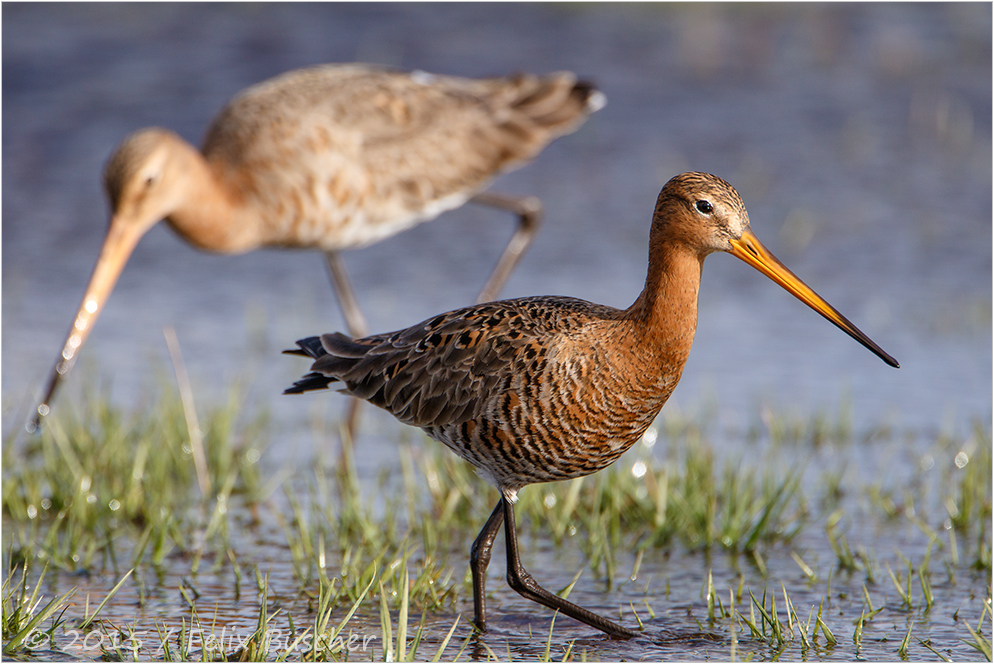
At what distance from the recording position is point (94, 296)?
5824 millimetres

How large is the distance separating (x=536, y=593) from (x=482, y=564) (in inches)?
7.7

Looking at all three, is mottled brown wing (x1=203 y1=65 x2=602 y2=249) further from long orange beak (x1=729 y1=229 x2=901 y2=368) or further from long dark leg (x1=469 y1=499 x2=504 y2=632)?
long orange beak (x1=729 y1=229 x2=901 y2=368)

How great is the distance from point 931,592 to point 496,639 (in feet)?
4.72

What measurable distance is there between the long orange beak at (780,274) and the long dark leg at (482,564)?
45.2 inches

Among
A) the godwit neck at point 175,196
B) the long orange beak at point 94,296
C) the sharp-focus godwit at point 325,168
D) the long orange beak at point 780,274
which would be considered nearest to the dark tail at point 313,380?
the long orange beak at point 94,296

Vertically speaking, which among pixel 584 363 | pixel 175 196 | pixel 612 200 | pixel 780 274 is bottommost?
pixel 584 363

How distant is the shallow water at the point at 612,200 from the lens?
6789mm

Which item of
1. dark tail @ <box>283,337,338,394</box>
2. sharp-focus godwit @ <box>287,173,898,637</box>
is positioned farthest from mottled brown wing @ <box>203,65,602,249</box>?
sharp-focus godwit @ <box>287,173,898,637</box>

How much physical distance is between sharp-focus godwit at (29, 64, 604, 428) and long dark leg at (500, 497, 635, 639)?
2.81 m

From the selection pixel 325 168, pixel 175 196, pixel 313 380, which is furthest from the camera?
→ pixel 325 168

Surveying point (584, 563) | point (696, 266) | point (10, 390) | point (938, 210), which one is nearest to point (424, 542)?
point (584, 563)

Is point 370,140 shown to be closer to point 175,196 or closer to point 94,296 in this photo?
point 175,196

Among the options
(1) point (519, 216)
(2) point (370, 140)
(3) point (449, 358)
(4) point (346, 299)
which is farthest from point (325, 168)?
(3) point (449, 358)

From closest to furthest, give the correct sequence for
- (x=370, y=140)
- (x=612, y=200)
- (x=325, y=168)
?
(x=325, y=168)
(x=370, y=140)
(x=612, y=200)
